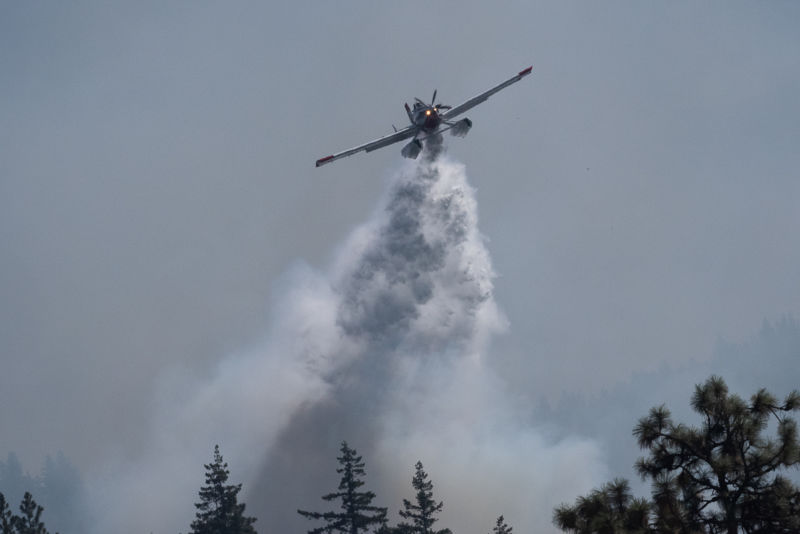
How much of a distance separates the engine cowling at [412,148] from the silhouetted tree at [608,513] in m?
71.9

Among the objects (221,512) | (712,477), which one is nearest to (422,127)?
(221,512)

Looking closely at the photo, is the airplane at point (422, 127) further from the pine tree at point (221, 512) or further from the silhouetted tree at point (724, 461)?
the silhouetted tree at point (724, 461)

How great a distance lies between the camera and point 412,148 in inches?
3575

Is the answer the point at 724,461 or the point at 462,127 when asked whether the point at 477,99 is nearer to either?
the point at 462,127

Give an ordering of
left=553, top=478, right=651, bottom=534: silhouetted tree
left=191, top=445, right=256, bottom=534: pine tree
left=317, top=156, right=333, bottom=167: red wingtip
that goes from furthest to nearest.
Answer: left=317, top=156, right=333, bottom=167: red wingtip < left=191, top=445, right=256, bottom=534: pine tree < left=553, top=478, right=651, bottom=534: silhouetted tree

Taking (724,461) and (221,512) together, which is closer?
(724,461)

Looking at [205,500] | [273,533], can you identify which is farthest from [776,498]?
[273,533]

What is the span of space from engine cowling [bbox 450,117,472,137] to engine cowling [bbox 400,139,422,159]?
12.0 feet

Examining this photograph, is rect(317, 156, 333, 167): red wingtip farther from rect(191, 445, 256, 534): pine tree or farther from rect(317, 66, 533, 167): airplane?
rect(191, 445, 256, 534): pine tree

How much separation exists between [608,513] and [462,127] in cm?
7210

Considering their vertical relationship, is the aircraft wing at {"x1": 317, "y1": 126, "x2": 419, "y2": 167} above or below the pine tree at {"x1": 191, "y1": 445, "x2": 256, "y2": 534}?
above

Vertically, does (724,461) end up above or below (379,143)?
below

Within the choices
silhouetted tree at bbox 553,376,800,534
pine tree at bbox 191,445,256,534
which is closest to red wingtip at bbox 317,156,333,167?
pine tree at bbox 191,445,256,534

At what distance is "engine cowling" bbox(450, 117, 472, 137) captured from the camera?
8950 centimetres
